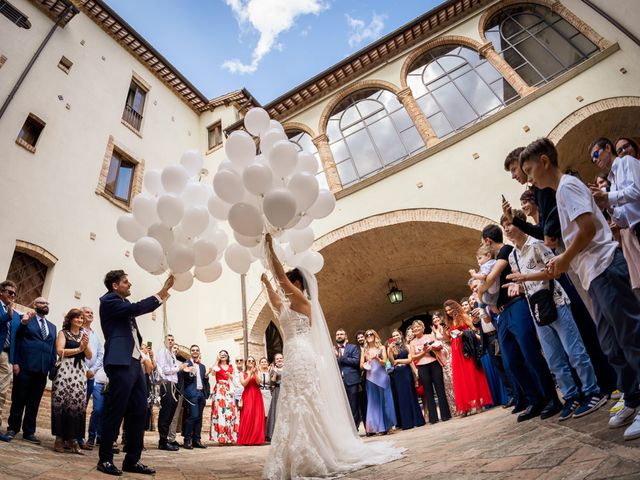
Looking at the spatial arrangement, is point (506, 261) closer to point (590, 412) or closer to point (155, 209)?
point (590, 412)

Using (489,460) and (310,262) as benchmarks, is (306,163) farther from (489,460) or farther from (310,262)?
(489,460)

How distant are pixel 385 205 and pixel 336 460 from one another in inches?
295

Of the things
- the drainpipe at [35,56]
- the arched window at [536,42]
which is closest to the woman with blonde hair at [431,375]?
the arched window at [536,42]

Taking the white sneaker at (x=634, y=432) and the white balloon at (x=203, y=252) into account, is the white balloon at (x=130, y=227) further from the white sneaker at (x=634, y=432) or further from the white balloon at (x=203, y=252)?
the white sneaker at (x=634, y=432)

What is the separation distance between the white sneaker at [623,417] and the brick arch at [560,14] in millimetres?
9471

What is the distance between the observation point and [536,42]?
9914mm

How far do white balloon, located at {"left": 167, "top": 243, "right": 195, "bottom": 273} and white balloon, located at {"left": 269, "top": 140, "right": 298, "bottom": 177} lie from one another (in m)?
1.16

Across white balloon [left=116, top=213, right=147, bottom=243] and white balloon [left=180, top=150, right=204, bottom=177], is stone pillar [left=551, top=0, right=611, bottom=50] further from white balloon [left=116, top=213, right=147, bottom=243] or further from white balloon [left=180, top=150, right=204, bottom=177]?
white balloon [left=116, top=213, right=147, bottom=243]

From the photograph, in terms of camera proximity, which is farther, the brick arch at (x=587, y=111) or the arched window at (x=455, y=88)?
the arched window at (x=455, y=88)

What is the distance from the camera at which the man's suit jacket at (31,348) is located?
4.61 metres

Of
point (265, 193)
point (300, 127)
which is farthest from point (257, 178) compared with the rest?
point (300, 127)

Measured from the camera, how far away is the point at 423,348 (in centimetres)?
642

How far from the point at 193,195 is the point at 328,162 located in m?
7.49

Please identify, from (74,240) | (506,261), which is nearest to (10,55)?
(74,240)
